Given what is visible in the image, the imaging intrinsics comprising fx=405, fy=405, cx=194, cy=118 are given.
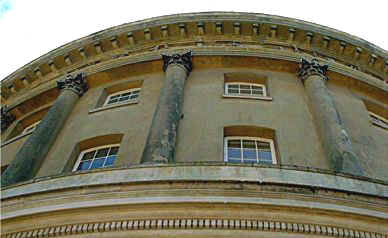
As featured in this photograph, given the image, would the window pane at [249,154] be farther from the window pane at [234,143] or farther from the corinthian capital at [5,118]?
the corinthian capital at [5,118]

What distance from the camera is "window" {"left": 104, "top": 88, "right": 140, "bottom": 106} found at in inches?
697

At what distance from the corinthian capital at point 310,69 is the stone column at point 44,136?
9781 millimetres

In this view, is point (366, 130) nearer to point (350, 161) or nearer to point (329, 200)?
point (350, 161)

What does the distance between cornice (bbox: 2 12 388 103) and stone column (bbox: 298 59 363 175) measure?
248 centimetres

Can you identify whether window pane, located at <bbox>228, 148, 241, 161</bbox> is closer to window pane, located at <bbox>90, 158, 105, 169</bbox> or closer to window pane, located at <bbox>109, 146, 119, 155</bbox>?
window pane, located at <bbox>109, 146, 119, 155</bbox>

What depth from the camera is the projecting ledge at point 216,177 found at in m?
8.21

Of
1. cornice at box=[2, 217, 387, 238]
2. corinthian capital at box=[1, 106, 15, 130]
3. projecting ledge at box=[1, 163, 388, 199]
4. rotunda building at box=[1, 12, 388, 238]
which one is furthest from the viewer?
corinthian capital at box=[1, 106, 15, 130]

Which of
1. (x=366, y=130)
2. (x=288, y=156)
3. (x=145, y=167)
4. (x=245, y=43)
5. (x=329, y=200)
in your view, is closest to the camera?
(x=329, y=200)

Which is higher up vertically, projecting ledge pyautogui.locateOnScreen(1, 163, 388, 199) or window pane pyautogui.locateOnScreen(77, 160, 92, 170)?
window pane pyautogui.locateOnScreen(77, 160, 92, 170)

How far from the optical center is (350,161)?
1152 cm

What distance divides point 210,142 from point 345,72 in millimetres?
8137

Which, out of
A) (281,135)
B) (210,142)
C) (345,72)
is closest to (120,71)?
(210,142)

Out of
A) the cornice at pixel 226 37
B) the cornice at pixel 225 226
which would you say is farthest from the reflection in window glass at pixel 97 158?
the cornice at pixel 226 37

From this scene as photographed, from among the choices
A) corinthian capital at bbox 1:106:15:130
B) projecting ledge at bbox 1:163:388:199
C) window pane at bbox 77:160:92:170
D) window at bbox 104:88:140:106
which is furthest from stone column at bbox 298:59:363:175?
corinthian capital at bbox 1:106:15:130
